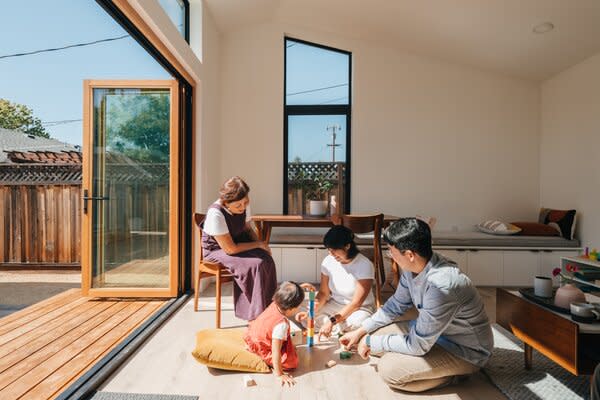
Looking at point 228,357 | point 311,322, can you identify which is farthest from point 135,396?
point 311,322

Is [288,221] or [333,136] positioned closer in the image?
[288,221]

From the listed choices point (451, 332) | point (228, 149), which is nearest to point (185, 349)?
point (451, 332)

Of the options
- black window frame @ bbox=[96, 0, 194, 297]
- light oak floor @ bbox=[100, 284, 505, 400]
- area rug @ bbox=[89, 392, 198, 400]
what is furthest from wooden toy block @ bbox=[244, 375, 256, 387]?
black window frame @ bbox=[96, 0, 194, 297]

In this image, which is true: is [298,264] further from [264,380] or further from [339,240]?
[264,380]

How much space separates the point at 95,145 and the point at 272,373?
2.54 m

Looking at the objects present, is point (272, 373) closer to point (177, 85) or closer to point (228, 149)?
point (177, 85)

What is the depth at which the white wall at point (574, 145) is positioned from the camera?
3.50 meters

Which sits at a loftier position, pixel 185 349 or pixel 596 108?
pixel 596 108

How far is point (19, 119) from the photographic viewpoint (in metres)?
1.87

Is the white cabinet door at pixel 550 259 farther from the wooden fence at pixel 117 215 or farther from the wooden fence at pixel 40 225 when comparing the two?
the wooden fence at pixel 40 225

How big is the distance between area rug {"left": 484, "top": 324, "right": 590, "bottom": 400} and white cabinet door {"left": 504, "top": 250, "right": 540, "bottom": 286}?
5.92 feet

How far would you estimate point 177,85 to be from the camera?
3.05 meters

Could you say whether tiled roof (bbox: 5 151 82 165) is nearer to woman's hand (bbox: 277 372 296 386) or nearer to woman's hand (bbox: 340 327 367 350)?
woman's hand (bbox: 277 372 296 386)

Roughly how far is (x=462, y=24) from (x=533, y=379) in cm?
341
